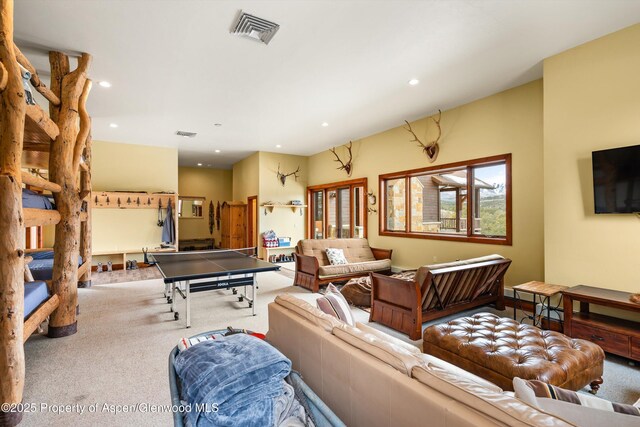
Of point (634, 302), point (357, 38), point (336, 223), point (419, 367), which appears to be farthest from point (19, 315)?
point (336, 223)

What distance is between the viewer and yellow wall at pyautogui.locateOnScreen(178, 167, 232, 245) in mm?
11609

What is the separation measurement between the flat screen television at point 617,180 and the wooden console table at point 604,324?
0.89 m

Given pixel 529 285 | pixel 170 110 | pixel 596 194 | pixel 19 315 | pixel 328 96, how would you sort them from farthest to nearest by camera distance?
1. pixel 170 110
2. pixel 328 96
3. pixel 529 285
4. pixel 596 194
5. pixel 19 315

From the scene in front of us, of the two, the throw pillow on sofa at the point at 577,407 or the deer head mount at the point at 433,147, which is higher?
the deer head mount at the point at 433,147

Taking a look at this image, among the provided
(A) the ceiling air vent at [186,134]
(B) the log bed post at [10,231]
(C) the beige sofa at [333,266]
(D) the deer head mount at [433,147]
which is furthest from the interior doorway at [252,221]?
(B) the log bed post at [10,231]

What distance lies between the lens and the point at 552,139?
3701 millimetres

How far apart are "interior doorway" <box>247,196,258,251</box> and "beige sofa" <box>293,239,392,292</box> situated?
3297 millimetres

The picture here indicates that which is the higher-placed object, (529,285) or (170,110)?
(170,110)

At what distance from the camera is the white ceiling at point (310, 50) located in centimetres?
286

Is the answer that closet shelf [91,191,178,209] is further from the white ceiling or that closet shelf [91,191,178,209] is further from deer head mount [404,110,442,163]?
deer head mount [404,110,442,163]

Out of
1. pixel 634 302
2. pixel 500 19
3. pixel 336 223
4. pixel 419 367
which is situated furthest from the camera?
pixel 336 223

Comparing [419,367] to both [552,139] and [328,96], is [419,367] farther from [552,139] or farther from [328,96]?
[328,96]

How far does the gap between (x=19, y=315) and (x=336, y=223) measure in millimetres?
7029

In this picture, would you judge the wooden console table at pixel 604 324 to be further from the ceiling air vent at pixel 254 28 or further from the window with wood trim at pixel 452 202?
the ceiling air vent at pixel 254 28
